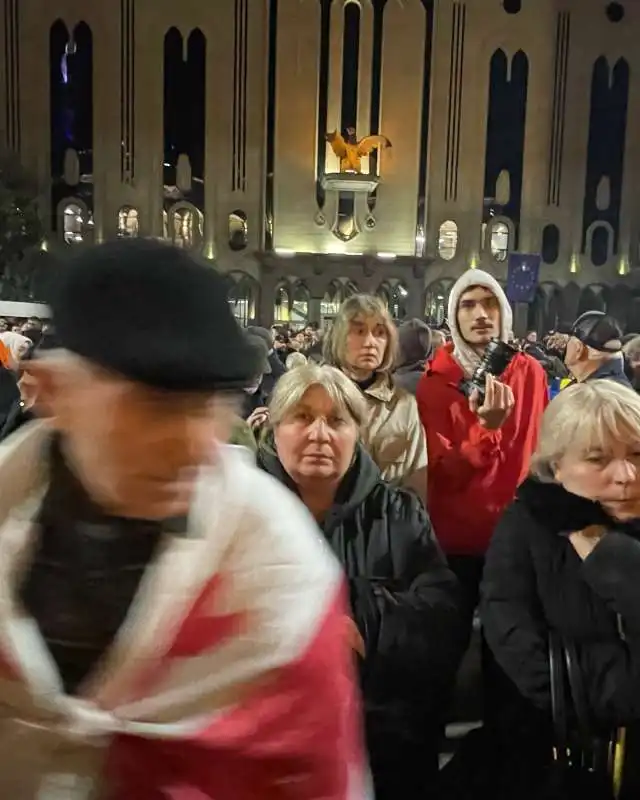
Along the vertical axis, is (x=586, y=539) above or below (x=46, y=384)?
below

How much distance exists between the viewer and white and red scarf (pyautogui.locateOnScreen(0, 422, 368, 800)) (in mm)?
651

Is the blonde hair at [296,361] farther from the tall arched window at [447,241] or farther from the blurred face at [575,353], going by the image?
the tall arched window at [447,241]

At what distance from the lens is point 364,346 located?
8.05 feet

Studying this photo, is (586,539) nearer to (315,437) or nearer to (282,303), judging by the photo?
(315,437)

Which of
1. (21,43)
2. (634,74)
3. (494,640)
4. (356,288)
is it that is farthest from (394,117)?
(494,640)

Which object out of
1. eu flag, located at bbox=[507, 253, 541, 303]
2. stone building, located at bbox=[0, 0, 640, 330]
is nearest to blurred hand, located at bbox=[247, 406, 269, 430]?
eu flag, located at bbox=[507, 253, 541, 303]

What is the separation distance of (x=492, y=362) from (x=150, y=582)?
1.92m

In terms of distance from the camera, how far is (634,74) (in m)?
20.1

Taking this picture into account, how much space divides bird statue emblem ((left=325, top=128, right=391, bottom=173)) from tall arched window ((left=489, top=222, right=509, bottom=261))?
3.41 metres

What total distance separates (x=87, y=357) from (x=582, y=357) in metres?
2.86

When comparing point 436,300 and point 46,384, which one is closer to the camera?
point 46,384

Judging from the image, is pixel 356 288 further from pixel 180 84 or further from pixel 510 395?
pixel 510 395

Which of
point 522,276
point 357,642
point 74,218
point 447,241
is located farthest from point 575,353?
point 74,218

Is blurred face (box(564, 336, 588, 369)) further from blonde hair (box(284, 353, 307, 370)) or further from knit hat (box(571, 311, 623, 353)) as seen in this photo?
blonde hair (box(284, 353, 307, 370))
